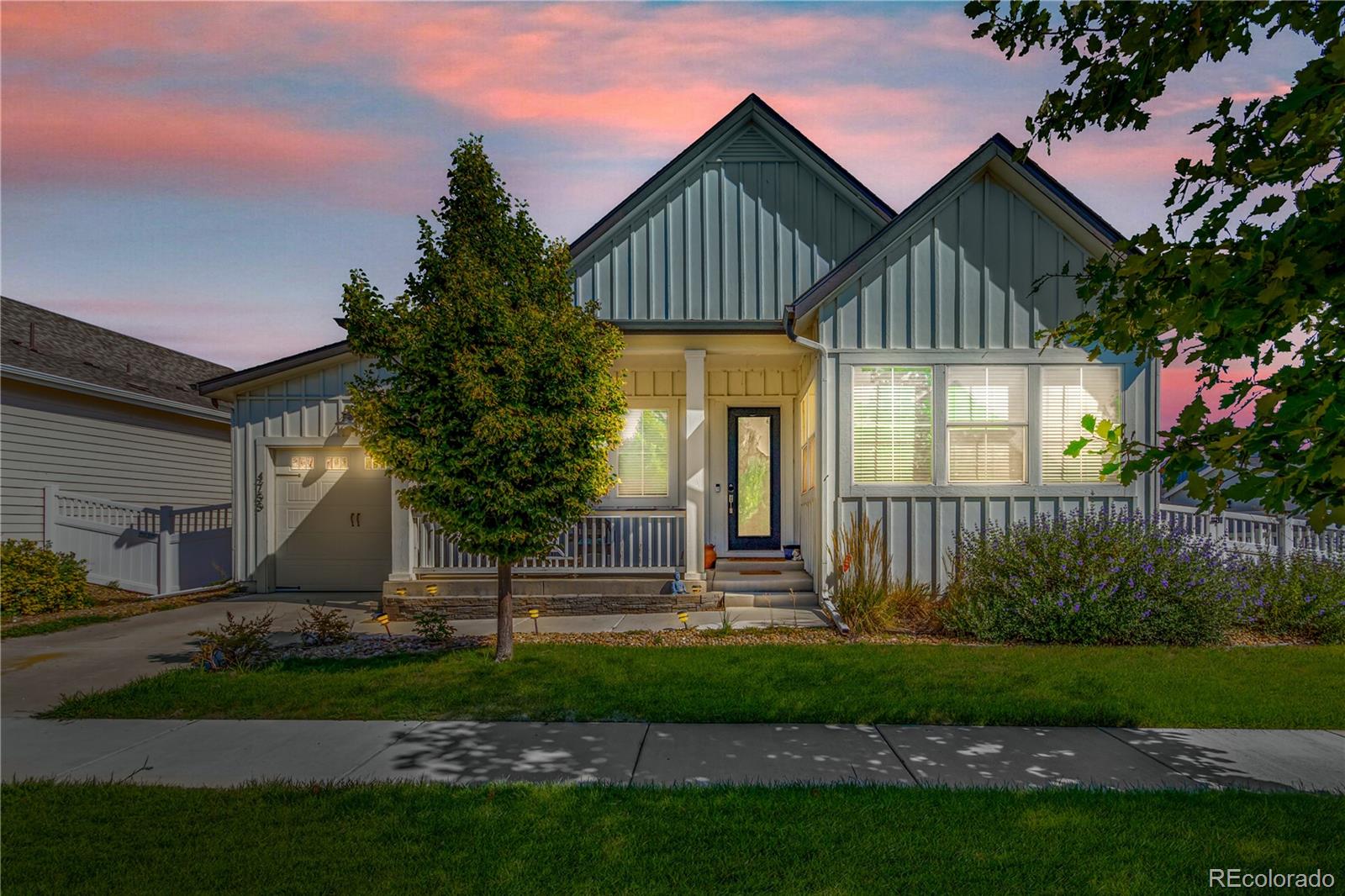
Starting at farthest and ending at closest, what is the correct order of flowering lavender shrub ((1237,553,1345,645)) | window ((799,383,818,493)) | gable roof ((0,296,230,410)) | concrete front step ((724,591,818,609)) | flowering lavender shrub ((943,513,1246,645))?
gable roof ((0,296,230,410)), window ((799,383,818,493)), concrete front step ((724,591,818,609)), flowering lavender shrub ((1237,553,1345,645)), flowering lavender shrub ((943,513,1246,645))

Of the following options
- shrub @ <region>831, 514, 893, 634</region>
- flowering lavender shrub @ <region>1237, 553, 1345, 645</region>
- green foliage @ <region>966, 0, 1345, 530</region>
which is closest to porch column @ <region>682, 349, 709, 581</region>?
shrub @ <region>831, 514, 893, 634</region>

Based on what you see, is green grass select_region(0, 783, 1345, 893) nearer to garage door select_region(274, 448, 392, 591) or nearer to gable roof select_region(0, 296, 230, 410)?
garage door select_region(274, 448, 392, 591)

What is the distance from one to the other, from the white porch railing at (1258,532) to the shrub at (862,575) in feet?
13.8

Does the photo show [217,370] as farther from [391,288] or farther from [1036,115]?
[1036,115]

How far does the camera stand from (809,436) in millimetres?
12500

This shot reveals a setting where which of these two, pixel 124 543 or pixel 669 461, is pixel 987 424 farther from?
pixel 124 543

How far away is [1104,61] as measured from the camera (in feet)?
11.4

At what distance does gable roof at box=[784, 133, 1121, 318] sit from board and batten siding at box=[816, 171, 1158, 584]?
0.15 m

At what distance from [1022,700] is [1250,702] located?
1.93 m

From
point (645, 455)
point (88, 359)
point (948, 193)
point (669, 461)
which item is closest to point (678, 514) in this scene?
point (669, 461)

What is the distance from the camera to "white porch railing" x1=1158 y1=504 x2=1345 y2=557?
11367 mm

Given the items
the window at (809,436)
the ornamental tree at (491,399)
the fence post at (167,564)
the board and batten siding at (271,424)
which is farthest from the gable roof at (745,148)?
the fence post at (167,564)

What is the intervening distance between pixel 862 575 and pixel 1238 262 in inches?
293

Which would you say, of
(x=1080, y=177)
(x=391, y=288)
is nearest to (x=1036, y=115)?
(x=391, y=288)
